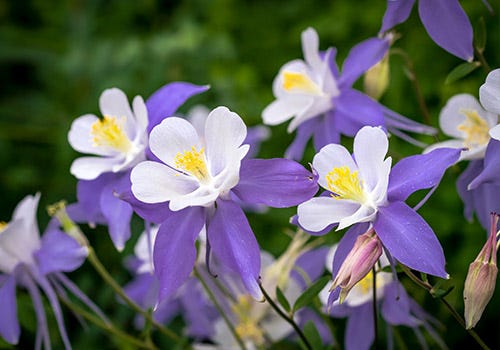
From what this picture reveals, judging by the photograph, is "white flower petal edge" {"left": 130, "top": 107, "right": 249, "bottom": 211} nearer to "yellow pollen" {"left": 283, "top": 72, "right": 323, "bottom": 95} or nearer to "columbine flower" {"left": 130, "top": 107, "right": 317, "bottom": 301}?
"columbine flower" {"left": 130, "top": 107, "right": 317, "bottom": 301}

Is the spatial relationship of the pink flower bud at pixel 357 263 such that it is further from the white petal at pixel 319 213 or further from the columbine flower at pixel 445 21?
the columbine flower at pixel 445 21

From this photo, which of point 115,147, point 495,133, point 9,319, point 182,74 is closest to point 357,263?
point 495,133

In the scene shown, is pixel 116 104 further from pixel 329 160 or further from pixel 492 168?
pixel 492 168

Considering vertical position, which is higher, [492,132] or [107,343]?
[492,132]

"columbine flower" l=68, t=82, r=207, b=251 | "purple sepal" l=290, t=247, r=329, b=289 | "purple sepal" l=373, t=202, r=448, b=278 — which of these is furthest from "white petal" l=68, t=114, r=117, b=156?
"purple sepal" l=373, t=202, r=448, b=278

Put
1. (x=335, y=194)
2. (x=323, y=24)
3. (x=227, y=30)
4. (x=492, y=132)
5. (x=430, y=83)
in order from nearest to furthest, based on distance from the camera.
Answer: (x=492, y=132) < (x=335, y=194) < (x=430, y=83) < (x=323, y=24) < (x=227, y=30)

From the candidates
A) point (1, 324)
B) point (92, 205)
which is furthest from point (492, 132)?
point (1, 324)

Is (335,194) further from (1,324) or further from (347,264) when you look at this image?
(1,324)
